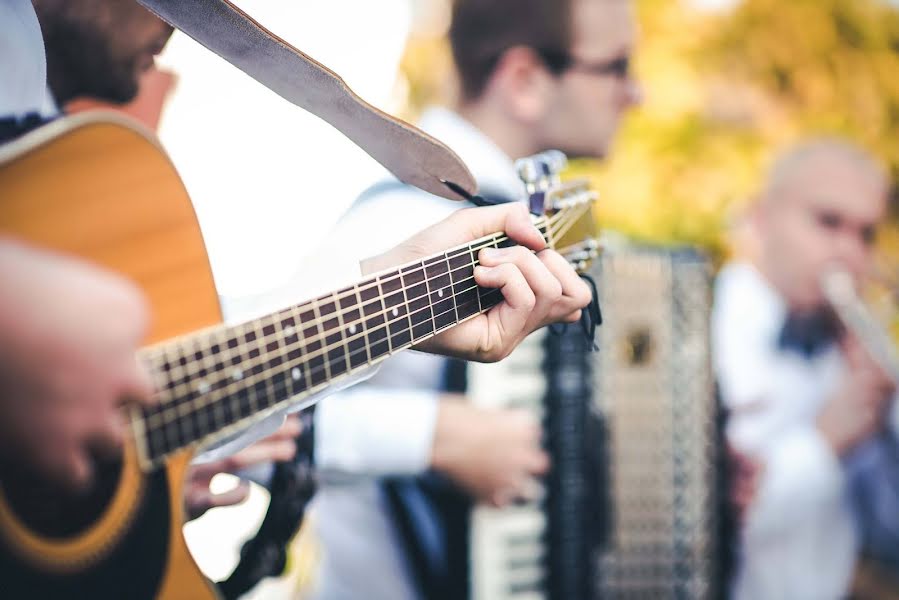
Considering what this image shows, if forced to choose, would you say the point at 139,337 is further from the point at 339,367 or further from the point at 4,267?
the point at 339,367

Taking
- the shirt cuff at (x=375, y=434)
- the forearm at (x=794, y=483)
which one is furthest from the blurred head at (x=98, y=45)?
the forearm at (x=794, y=483)

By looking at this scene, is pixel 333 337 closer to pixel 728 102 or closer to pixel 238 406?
pixel 238 406

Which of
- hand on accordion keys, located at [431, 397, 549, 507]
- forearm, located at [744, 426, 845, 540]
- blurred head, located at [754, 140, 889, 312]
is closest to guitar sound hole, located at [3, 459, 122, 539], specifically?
hand on accordion keys, located at [431, 397, 549, 507]

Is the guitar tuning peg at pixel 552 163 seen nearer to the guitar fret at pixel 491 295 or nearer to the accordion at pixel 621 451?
the guitar fret at pixel 491 295

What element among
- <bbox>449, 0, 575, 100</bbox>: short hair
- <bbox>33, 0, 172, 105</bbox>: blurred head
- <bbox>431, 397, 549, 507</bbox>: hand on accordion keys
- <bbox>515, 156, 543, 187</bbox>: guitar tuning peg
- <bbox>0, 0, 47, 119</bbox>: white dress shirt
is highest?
<bbox>449, 0, 575, 100</bbox>: short hair

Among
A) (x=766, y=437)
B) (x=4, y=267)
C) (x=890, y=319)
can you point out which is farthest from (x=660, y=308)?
(x=890, y=319)

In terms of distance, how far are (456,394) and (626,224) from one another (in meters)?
2.64

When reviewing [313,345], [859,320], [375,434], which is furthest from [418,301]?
[859,320]

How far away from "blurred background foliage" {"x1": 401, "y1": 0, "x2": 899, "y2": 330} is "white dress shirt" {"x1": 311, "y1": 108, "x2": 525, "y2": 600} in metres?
2.43

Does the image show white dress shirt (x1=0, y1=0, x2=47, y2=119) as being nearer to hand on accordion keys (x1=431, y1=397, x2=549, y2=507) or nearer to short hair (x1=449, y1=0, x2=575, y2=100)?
hand on accordion keys (x1=431, y1=397, x2=549, y2=507)

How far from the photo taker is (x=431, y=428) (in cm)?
190

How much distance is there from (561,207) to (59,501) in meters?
0.74

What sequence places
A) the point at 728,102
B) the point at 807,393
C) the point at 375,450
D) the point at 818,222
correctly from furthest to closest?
1. the point at 728,102
2. the point at 818,222
3. the point at 807,393
4. the point at 375,450

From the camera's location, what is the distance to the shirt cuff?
6.14ft
